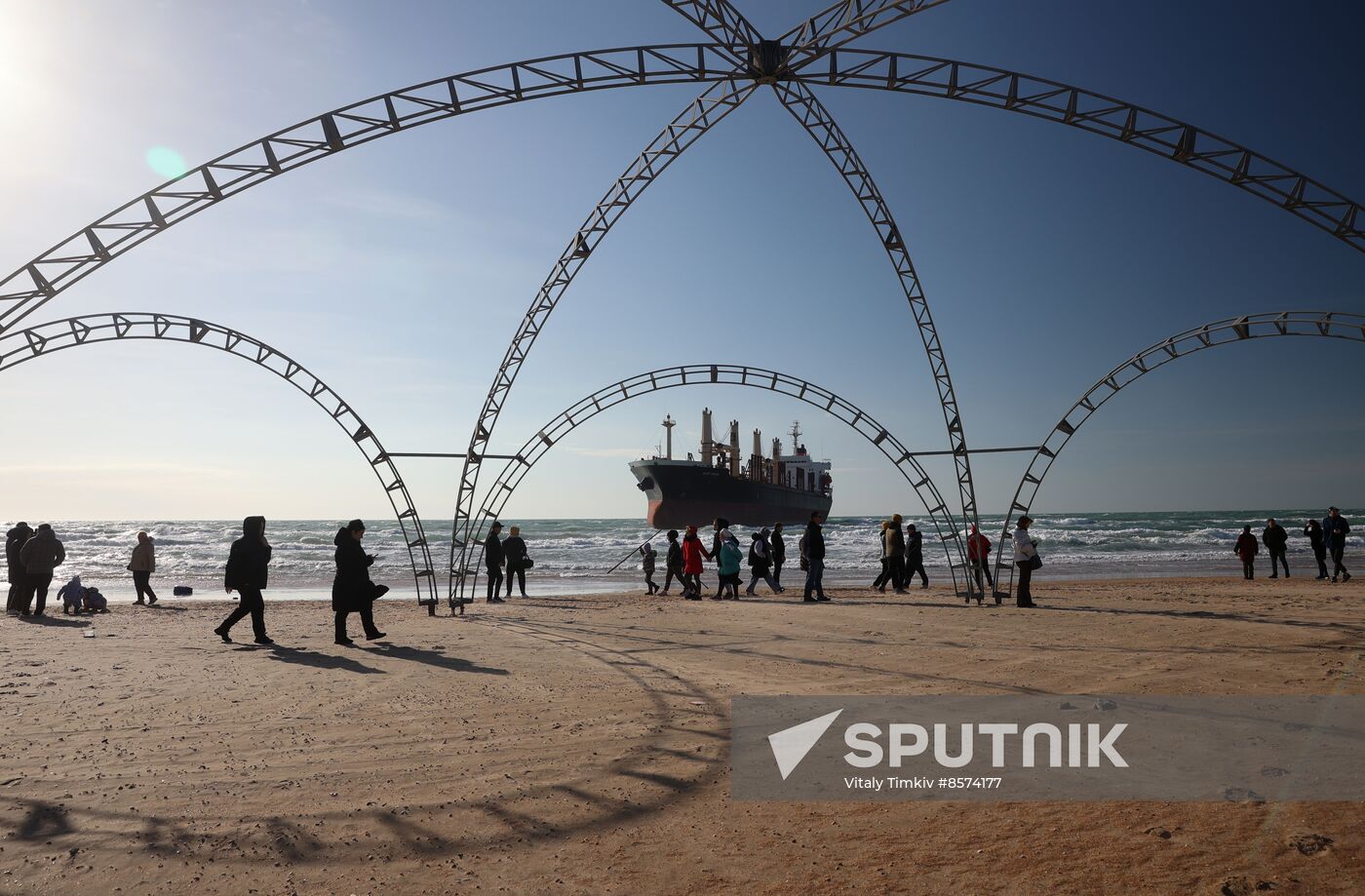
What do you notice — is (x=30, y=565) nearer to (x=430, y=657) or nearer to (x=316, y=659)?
(x=316, y=659)

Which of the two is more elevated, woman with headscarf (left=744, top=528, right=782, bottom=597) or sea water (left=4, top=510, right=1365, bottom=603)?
woman with headscarf (left=744, top=528, right=782, bottom=597)

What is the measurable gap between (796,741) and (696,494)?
1857 inches

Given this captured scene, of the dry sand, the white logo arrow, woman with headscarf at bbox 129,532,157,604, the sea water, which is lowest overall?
the sea water

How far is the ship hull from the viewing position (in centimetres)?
5228

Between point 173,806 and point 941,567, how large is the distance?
1066 inches

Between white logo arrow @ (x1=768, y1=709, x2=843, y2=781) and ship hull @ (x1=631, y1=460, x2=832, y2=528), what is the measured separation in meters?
44.5

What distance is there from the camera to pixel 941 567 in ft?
93.3

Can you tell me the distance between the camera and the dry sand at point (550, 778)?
11.8 feet

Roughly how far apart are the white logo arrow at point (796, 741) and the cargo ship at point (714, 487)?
4362 centimetres

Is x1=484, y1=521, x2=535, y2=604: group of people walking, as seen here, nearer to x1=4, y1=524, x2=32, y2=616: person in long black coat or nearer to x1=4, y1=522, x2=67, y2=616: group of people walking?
x1=4, y1=522, x2=67, y2=616: group of people walking

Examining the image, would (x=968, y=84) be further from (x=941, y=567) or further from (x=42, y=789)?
(x=941, y=567)

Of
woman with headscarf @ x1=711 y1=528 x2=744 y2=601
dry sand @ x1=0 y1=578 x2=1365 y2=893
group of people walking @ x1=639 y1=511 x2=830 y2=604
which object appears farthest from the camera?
woman with headscarf @ x1=711 y1=528 x2=744 y2=601

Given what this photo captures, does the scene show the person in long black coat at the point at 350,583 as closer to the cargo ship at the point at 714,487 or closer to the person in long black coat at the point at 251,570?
the person in long black coat at the point at 251,570

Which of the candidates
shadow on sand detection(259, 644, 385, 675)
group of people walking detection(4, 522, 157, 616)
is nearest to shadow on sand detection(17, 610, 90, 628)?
group of people walking detection(4, 522, 157, 616)
